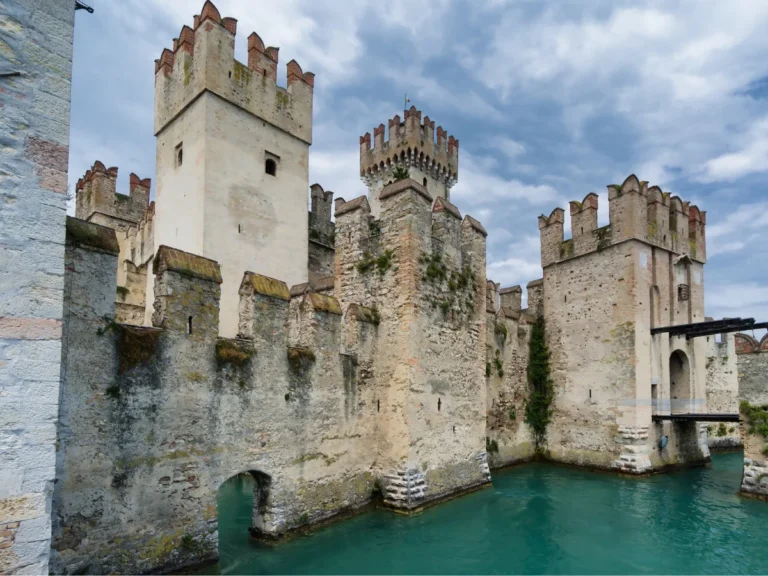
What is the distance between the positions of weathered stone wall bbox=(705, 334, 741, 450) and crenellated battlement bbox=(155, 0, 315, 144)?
2030cm

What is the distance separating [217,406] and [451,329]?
6.59m

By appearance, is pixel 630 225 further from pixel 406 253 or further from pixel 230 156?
pixel 230 156

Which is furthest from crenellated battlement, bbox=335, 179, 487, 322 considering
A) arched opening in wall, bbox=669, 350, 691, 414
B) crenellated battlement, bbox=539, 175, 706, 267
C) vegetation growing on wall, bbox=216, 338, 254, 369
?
arched opening in wall, bbox=669, 350, 691, 414

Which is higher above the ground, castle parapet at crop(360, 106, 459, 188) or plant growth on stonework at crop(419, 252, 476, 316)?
castle parapet at crop(360, 106, 459, 188)

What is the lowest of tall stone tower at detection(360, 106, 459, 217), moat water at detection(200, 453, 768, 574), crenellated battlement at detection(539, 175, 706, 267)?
moat water at detection(200, 453, 768, 574)

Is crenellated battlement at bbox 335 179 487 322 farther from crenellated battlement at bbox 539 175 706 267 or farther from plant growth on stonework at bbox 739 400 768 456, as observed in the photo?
plant growth on stonework at bbox 739 400 768 456

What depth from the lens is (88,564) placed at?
6.69 m

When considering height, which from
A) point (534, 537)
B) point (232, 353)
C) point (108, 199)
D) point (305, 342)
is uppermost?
point (108, 199)

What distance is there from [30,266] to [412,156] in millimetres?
27278

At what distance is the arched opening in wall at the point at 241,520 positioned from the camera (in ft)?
29.4

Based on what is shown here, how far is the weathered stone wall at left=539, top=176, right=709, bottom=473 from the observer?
17.1 metres

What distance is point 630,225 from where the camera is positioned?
17.5m

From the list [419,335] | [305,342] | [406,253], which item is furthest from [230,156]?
[419,335]

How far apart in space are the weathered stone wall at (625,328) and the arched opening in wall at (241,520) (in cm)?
1186
